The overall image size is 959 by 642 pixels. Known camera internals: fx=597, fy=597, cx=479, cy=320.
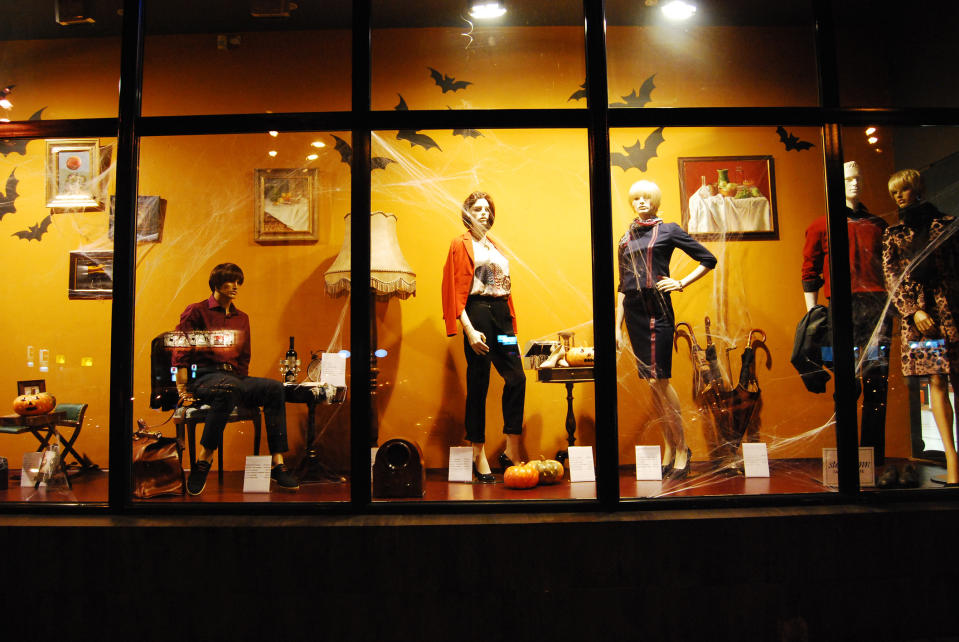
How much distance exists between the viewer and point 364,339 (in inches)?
118

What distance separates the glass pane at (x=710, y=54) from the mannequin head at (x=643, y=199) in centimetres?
49

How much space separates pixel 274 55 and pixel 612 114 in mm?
2077

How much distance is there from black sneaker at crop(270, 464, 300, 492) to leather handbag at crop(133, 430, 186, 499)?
0.45 meters

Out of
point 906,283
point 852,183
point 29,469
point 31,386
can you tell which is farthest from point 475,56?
point 29,469

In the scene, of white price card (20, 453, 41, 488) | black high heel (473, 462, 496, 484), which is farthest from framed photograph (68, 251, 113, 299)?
black high heel (473, 462, 496, 484)

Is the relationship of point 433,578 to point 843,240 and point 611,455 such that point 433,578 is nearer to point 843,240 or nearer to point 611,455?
point 611,455

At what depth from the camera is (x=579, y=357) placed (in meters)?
3.87

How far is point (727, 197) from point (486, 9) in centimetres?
201

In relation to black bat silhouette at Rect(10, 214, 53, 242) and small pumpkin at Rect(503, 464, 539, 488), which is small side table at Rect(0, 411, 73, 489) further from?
small pumpkin at Rect(503, 464, 539, 488)

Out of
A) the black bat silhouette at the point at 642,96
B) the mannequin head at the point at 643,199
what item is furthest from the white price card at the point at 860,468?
the black bat silhouette at the point at 642,96

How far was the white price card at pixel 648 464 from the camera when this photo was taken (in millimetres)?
3250

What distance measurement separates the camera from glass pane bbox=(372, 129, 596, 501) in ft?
12.3

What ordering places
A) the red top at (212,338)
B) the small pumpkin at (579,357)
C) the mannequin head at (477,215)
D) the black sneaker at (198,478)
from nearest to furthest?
the black sneaker at (198,478) → the red top at (212,338) → the small pumpkin at (579,357) → the mannequin head at (477,215)

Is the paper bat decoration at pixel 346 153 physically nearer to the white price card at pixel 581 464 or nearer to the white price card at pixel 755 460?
the white price card at pixel 581 464
